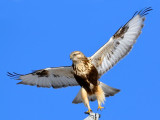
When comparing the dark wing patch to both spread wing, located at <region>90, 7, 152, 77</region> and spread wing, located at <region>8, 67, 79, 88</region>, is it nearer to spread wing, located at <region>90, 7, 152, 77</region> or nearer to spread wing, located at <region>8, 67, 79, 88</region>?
spread wing, located at <region>90, 7, 152, 77</region>

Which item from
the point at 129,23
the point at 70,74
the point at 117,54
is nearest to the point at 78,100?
the point at 70,74

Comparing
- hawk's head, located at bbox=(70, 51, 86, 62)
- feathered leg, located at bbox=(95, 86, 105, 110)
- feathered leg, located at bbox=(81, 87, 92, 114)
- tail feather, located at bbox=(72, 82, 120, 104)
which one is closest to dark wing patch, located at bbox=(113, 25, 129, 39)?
hawk's head, located at bbox=(70, 51, 86, 62)

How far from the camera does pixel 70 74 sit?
587 inches

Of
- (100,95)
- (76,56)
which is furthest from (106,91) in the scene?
(76,56)

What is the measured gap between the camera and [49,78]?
15367 millimetres

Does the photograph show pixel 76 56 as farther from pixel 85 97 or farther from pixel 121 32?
pixel 121 32

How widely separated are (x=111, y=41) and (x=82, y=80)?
161cm

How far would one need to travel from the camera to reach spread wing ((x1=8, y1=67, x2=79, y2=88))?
1502 cm

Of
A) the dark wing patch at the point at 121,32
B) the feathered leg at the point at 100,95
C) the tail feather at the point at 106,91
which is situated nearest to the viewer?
the feathered leg at the point at 100,95

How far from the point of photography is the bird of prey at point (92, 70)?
1373 centimetres

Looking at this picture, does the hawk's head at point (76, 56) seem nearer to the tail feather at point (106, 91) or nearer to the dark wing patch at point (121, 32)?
the dark wing patch at point (121, 32)

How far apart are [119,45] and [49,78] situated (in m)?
2.68

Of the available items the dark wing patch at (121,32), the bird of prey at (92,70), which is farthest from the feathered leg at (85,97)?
the dark wing patch at (121,32)

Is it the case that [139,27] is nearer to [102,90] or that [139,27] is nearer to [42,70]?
[102,90]
